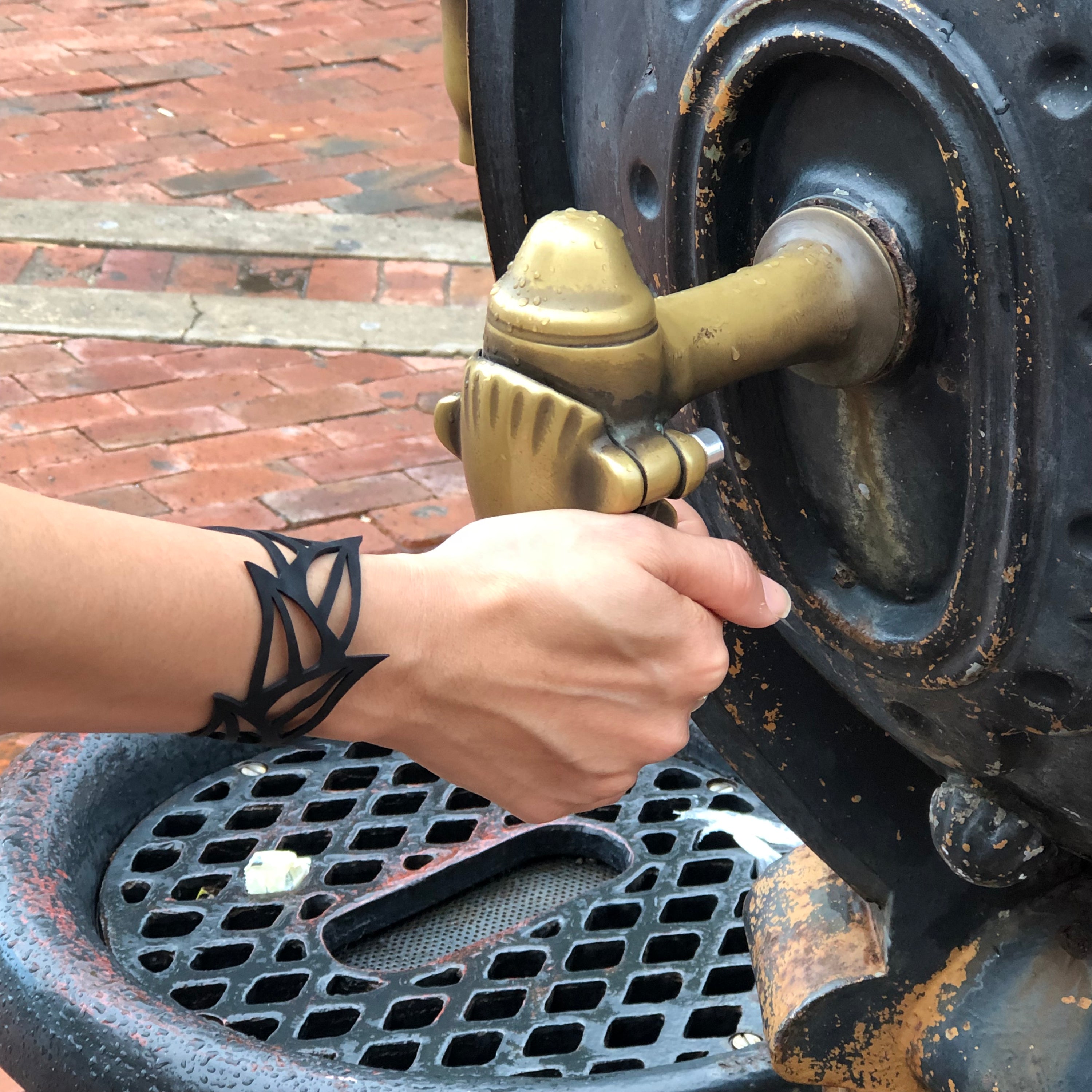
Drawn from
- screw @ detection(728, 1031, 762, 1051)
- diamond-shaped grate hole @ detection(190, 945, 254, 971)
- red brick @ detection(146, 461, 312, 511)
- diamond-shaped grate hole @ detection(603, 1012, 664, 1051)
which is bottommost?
red brick @ detection(146, 461, 312, 511)

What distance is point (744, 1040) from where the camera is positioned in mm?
1474

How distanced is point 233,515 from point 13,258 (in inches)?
50.9

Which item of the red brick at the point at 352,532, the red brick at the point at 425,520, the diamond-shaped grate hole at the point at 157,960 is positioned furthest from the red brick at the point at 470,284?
the diamond-shaped grate hole at the point at 157,960

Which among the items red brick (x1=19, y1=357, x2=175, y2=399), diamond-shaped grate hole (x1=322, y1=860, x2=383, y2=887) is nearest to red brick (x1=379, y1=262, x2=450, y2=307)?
red brick (x1=19, y1=357, x2=175, y2=399)

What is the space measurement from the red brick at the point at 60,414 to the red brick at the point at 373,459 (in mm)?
436

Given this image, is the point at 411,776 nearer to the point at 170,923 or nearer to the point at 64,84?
the point at 170,923

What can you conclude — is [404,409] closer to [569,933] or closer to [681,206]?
[569,933]

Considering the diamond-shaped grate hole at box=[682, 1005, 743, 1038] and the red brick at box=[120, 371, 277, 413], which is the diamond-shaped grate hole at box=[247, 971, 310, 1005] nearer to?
the diamond-shaped grate hole at box=[682, 1005, 743, 1038]

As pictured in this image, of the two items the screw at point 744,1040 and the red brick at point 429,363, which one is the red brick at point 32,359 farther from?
the screw at point 744,1040

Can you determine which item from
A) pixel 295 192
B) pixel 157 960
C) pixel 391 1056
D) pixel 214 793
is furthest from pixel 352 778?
pixel 295 192

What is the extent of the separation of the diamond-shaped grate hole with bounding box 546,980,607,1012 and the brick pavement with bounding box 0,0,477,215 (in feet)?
9.13

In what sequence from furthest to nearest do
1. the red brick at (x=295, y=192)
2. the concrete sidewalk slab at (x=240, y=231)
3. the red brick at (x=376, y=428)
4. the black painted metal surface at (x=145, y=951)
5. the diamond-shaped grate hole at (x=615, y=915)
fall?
the red brick at (x=295, y=192) < the concrete sidewalk slab at (x=240, y=231) < the red brick at (x=376, y=428) < the diamond-shaped grate hole at (x=615, y=915) < the black painted metal surface at (x=145, y=951)

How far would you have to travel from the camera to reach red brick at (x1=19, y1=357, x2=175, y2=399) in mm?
3141

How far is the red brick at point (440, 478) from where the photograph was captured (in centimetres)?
291
